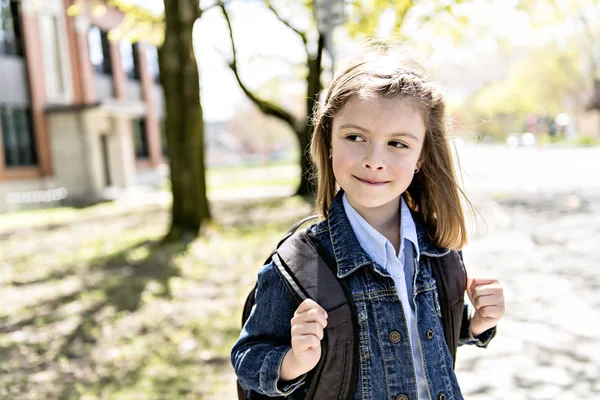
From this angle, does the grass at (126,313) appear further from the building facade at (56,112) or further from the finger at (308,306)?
the building facade at (56,112)

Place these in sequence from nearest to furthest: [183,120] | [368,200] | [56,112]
Result: 1. [368,200]
2. [183,120]
3. [56,112]

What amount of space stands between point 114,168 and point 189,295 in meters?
18.2

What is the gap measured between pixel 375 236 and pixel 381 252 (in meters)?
0.05

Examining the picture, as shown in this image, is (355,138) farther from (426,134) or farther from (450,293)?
(450,293)

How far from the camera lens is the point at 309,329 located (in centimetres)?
137

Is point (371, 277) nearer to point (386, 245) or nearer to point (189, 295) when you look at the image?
point (386, 245)

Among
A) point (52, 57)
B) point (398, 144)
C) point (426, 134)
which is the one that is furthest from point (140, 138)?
point (398, 144)

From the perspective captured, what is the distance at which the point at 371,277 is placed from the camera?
1.57m

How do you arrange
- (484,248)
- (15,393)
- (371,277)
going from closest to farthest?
(371,277)
(15,393)
(484,248)

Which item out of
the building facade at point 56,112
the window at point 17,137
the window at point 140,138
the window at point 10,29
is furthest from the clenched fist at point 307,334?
the window at point 140,138

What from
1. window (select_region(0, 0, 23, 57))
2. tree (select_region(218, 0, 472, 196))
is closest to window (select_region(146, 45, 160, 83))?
window (select_region(0, 0, 23, 57))

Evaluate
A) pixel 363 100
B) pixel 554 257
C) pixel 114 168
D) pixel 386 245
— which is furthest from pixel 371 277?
pixel 114 168

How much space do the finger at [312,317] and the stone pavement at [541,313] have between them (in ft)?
3.18

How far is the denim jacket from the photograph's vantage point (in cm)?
151
